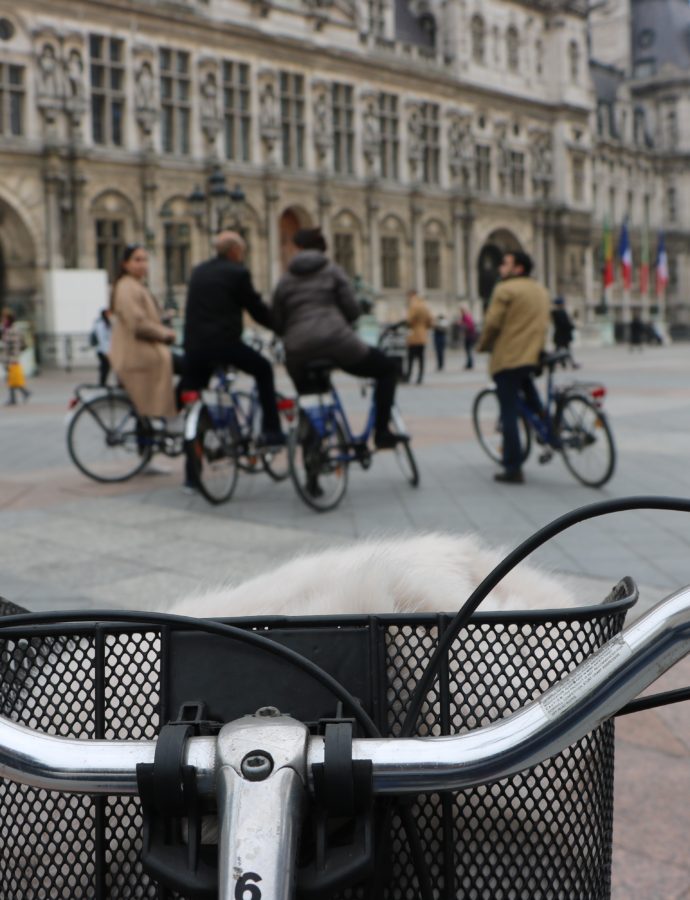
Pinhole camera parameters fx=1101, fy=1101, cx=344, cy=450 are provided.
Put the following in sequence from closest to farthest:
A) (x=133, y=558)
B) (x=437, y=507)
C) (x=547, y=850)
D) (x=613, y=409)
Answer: (x=547, y=850) < (x=133, y=558) < (x=437, y=507) < (x=613, y=409)

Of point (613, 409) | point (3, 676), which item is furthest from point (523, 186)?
point (3, 676)

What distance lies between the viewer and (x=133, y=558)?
5.54 m

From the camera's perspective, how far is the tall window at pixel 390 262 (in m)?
39.2

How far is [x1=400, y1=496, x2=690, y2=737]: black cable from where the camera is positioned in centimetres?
91

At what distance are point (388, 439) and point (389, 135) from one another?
3348cm

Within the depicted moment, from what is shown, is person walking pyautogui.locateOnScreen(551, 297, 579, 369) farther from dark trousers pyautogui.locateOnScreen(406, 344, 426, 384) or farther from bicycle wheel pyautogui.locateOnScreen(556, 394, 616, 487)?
bicycle wheel pyautogui.locateOnScreen(556, 394, 616, 487)

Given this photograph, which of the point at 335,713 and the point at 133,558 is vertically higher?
the point at 335,713

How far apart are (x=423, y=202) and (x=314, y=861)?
40.4 metres

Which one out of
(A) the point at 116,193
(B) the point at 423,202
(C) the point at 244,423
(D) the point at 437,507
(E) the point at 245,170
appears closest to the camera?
(D) the point at 437,507

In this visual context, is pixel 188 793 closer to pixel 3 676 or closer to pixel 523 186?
pixel 3 676

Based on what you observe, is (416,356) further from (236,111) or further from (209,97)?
(236,111)

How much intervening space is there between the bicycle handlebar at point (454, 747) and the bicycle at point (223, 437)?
652 cm

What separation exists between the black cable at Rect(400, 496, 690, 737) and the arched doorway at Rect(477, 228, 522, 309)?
43.9m

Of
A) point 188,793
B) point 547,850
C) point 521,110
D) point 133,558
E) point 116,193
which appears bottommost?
point 133,558
